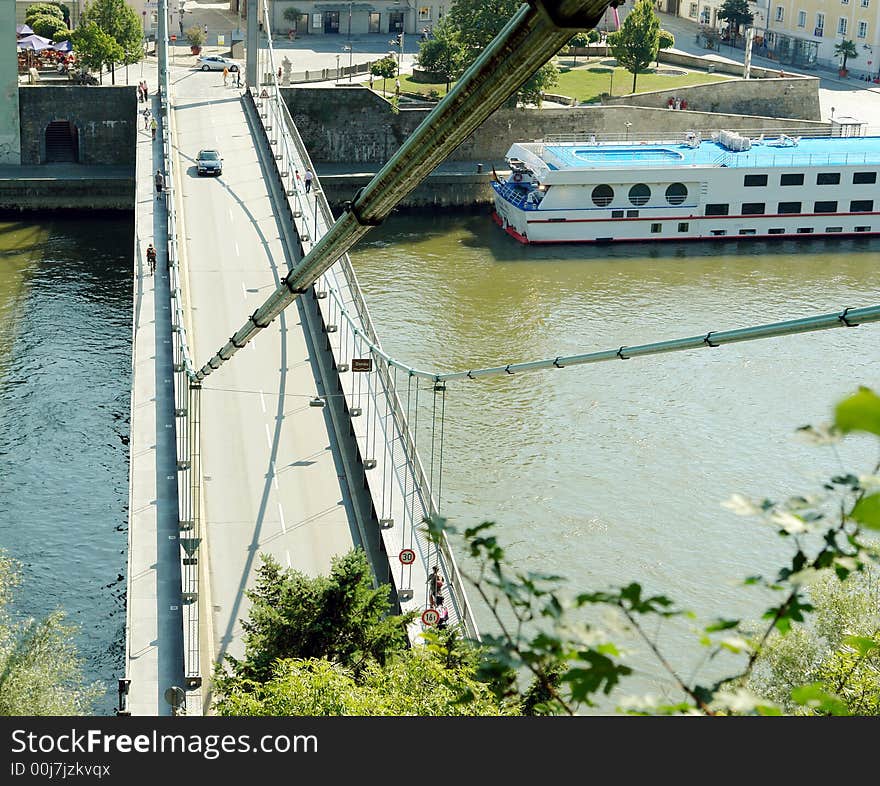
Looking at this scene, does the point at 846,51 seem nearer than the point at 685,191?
No

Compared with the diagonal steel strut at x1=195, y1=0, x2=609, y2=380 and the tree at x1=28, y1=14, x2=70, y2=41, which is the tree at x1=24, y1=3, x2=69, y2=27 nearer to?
the tree at x1=28, y1=14, x2=70, y2=41

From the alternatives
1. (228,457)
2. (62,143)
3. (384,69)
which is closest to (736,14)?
(384,69)

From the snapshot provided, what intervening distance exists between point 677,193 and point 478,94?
31.0 m

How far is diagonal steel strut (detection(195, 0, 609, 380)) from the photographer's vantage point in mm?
3838

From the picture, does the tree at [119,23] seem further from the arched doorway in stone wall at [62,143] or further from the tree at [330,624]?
the tree at [330,624]

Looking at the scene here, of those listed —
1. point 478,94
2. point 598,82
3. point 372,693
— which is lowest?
point 372,693

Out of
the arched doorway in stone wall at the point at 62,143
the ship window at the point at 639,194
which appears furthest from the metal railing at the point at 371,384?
the ship window at the point at 639,194

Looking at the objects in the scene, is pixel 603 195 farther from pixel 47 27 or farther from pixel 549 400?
pixel 47 27

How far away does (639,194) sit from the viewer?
34.6 metres

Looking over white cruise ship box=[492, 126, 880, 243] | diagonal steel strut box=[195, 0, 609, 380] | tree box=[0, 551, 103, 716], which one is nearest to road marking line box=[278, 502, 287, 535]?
tree box=[0, 551, 103, 716]

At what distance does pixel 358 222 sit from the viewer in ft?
20.7

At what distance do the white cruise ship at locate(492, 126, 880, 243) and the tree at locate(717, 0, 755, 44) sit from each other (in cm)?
1515

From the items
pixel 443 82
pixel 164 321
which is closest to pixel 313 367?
pixel 164 321

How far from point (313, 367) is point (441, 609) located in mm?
6683
